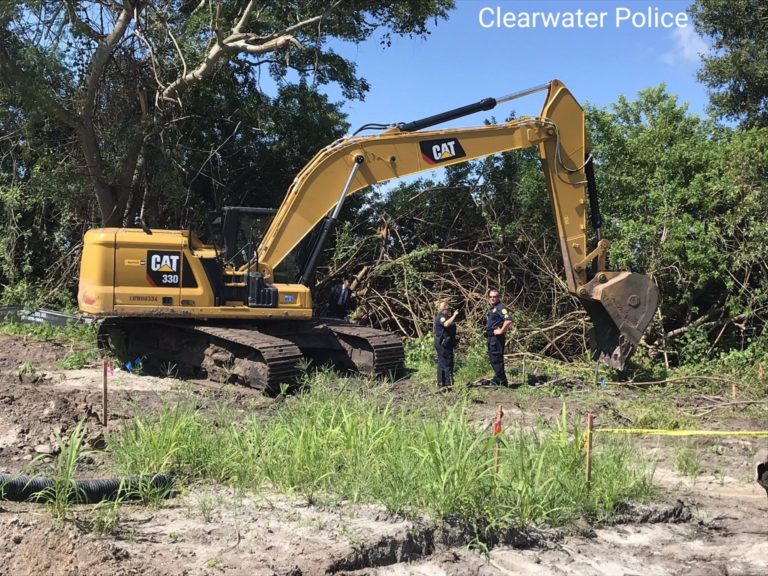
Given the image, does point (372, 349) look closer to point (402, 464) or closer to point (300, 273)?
point (300, 273)

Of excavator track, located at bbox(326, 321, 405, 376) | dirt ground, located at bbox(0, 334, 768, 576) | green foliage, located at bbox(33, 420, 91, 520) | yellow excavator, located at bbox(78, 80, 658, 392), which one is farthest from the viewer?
excavator track, located at bbox(326, 321, 405, 376)

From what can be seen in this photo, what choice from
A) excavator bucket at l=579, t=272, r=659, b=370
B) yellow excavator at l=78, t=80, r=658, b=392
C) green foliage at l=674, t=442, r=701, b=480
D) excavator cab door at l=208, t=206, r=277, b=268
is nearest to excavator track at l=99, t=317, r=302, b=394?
yellow excavator at l=78, t=80, r=658, b=392

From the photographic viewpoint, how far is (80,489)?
444 centimetres

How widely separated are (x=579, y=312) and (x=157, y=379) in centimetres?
712

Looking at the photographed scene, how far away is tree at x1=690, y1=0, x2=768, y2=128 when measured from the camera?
58.1ft

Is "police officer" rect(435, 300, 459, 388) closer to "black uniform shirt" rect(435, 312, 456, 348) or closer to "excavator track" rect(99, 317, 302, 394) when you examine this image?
"black uniform shirt" rect(435, 312, 456, 348)

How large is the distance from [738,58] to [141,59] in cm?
1345

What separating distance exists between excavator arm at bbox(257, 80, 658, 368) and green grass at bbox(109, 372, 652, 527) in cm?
473

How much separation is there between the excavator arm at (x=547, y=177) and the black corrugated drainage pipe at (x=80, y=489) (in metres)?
6.13

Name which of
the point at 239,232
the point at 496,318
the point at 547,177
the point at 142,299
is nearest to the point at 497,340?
the point at 496,318

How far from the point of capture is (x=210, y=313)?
10.4m

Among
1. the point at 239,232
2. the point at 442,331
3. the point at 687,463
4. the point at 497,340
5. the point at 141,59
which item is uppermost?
the point at 141,59

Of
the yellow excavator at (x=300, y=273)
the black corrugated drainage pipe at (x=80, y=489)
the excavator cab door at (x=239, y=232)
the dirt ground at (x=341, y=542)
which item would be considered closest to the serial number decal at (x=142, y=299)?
the yellow excavator at (x=300, y=273)

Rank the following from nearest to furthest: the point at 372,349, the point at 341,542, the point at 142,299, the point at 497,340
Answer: the point at 341,542
the point at 142,299
the point at 497,340
the point at 372,349
